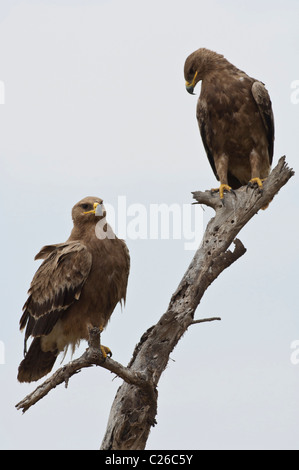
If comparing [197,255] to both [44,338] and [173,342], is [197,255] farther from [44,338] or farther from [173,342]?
[44,338]

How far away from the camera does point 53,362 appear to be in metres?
9.82

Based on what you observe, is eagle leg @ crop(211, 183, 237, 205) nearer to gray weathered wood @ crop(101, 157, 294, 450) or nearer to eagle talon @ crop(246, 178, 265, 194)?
eagle talon @ crop(246, 178, 265, 194)

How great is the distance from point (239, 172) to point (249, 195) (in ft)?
3.90

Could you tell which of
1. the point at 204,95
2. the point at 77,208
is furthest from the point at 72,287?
the point at 204,95

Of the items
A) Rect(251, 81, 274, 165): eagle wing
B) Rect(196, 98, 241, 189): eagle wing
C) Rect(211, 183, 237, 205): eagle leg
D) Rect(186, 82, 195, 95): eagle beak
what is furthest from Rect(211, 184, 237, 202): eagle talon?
Rect(186, 82, 195, 95): eagle beak

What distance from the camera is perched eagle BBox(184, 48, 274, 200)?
10.4 metres

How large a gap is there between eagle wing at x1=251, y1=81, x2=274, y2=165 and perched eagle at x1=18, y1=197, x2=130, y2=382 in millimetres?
2338

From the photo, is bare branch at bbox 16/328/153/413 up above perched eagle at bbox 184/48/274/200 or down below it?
below

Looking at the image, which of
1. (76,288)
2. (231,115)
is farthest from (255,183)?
(76,288)

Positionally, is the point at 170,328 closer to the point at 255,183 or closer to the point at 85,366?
the point at 85,366

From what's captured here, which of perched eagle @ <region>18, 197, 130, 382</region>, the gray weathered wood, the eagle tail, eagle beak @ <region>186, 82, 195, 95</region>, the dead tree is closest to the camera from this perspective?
the dead tree

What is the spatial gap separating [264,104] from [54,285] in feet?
10.7

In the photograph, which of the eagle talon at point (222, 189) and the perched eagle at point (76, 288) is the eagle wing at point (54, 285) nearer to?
the perched eagle at point (76, 288)
